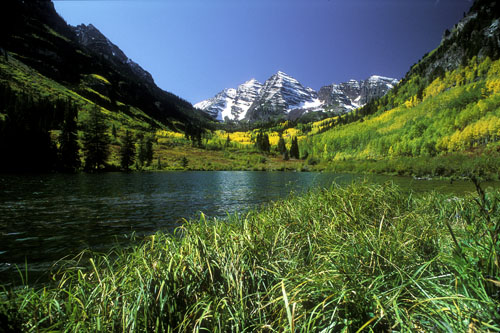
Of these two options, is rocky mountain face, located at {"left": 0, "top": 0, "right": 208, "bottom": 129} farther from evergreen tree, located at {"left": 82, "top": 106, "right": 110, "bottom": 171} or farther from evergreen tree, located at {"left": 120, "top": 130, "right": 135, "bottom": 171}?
evergreen tree, located at {"left": 120, "top": 130, "right": 135, "bottom": 171}

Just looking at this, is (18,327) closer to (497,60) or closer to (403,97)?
(497,60)

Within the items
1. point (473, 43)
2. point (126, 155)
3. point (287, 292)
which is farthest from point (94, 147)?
point (473, 43)

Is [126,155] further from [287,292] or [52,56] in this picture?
[52,56]

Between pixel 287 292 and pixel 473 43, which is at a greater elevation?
pixel 473 43

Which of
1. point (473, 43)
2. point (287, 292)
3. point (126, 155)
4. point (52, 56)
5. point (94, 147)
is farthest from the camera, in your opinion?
point (52, 56)

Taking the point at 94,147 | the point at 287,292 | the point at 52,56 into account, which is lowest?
the point at 287,292

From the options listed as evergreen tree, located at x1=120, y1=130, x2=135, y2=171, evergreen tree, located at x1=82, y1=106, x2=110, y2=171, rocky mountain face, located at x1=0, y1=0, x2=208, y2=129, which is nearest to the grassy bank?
evergreen tree, located at x1=82, y1=106, x2=110, y2=171

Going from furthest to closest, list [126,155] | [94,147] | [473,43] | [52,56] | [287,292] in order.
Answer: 1. [52,56]
2. [473,43]
3. [126,155]
4. [94,147]
5. [287,292]

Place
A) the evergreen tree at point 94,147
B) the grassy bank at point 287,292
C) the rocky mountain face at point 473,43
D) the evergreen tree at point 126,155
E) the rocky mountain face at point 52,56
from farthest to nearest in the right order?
the rocky mountain face at point 52,56 < the rocky mountain face at point 473,43 < the evergreen tree at point 126,155 < the evergreen tree at point 94,147 < the grassy bank at point 287,292

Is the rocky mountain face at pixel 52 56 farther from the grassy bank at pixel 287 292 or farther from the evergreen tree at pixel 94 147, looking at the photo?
the grassy bank at pixel 287 292

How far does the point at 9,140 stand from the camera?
41.3 m

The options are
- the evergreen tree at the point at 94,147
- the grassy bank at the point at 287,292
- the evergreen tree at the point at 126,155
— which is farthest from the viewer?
the evergreen tree at the point at 126,155

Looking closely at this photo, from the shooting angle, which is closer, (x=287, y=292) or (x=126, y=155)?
(x=287, y=292)

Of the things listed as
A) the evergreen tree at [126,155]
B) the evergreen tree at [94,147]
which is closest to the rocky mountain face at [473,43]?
the evergreen tree at [126,155]
